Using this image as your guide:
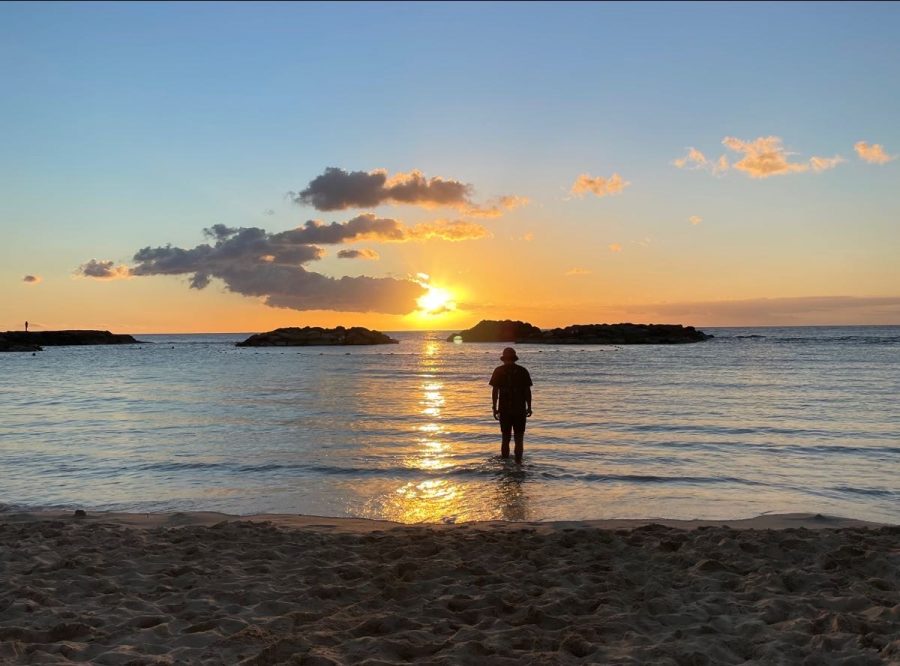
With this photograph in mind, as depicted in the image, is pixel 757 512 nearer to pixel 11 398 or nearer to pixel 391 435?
pixel 391 435

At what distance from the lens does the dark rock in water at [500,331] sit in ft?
439

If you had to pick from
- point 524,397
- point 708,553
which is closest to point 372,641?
point 708,553

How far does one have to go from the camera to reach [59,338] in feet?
434

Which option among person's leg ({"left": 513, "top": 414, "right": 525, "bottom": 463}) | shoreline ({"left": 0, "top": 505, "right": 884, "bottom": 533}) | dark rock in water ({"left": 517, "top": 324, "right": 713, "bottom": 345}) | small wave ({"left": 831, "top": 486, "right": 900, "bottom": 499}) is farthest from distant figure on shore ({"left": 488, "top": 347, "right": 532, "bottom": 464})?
dark rock in water ({"left": 517, "top": 324, "right": 713, "bottom": 345})

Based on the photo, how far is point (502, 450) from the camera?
559 inches

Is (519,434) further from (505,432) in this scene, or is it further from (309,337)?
(309,337)

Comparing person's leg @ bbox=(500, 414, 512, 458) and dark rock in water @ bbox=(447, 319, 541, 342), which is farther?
dark rock in water @ bbox=(447, 319, 541, 342)

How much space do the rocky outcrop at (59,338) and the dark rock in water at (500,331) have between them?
8055 centimetres

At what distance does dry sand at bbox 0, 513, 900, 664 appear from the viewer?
4914 mm

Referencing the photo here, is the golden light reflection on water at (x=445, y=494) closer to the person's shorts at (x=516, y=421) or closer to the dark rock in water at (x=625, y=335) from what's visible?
the person's shorts at (x=516, y=421)

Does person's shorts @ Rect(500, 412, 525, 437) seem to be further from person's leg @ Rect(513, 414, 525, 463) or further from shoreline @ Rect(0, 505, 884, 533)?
shoreline @ Rect(0, 505, 884, 533)

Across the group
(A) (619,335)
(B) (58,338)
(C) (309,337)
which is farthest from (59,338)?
(A) (619,335)

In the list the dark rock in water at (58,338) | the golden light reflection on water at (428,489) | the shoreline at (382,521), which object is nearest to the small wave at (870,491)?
Answer: the shoreline at (382,521)

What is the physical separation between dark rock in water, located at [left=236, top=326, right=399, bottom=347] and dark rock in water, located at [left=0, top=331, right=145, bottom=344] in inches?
1317
